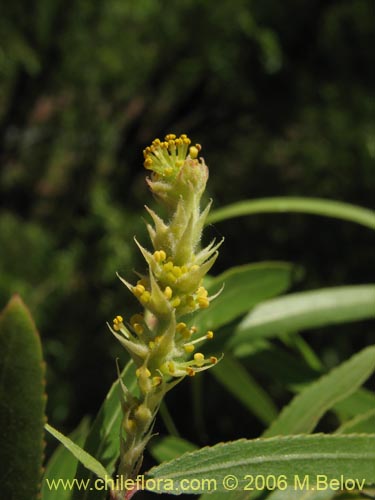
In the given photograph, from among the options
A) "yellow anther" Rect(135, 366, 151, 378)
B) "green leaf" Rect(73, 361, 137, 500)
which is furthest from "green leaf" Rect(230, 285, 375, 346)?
"yellow anther" Rect(135, 366, 151, 378)

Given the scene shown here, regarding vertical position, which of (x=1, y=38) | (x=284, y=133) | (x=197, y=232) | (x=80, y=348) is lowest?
(x=197, y=232)

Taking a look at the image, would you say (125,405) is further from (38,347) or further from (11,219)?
(11,219)

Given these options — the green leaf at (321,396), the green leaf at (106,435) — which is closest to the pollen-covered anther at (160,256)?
the green leaf at (106,435)

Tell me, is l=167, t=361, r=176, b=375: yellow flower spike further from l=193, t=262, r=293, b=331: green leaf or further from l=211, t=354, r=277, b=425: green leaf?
l=211, t=354, r=277, b=425: green leaf

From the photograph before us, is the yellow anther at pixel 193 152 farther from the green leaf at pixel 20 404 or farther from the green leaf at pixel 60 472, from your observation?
the green leaf at pixel 60 472

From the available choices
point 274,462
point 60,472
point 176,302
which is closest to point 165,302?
point 176,302

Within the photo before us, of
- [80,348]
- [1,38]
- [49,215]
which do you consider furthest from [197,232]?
[49,215]
